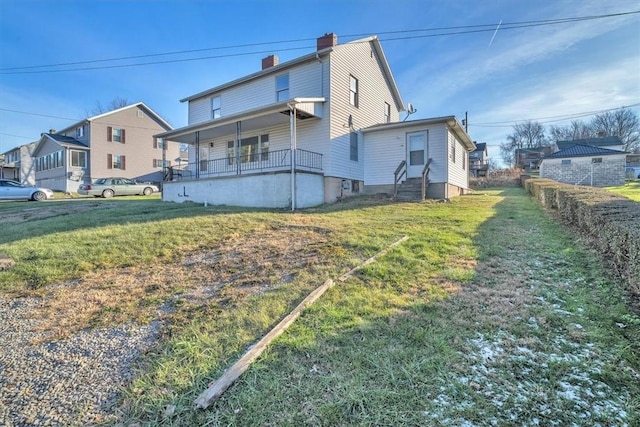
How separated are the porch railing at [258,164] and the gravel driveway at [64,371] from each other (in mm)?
9737

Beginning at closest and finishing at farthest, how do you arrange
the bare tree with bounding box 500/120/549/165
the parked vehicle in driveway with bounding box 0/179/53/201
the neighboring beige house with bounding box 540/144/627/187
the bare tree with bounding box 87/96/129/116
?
the parked vehicle in driveway with bounding box 0/179/53/201
the neighboring beige house with bounding box 540/144/627/187
the bare tree with bounding box 87/96/129/116
the bare tree with bounding box 500/120/549/165

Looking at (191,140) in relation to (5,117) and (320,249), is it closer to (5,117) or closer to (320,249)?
(320,249)

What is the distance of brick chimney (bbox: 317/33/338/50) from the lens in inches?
592

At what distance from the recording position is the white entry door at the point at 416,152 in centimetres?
1453

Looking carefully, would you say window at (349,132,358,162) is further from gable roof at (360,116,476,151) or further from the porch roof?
the porch roof

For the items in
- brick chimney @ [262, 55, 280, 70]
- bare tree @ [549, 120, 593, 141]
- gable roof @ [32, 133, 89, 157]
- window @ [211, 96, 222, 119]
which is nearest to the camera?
brick chimney @ [262, 55, 280, 70]

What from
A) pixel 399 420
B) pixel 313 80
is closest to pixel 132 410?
pixel 399 420

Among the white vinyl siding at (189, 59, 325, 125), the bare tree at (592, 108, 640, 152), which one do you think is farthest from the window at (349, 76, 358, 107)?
the bare tree at (592, 108, 640, 152)

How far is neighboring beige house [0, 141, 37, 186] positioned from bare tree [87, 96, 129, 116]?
822cm

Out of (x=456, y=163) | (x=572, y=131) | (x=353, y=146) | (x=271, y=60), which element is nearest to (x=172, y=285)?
(x=353, y=146)

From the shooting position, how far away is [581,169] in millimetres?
28750

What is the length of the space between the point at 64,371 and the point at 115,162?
32.9 m

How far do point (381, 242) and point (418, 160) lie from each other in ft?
30.8

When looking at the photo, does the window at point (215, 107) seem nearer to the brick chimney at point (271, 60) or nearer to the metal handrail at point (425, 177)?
the brick chimney at point (271, 60)
